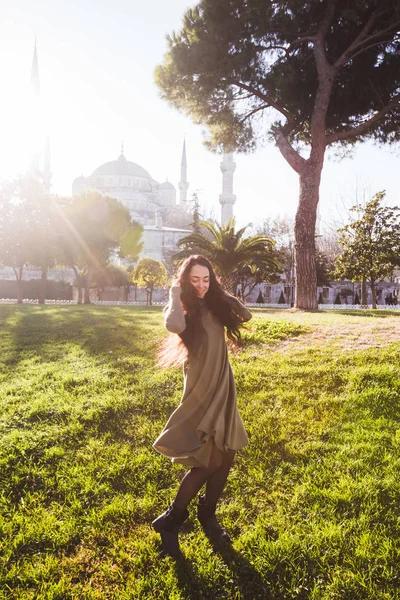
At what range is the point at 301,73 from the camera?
17.2m

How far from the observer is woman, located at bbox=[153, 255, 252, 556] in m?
3.04

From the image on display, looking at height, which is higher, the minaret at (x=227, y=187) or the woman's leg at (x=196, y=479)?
the minaret at (x=227, y=187)

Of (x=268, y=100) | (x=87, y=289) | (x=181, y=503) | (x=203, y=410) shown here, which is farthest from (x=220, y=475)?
(x=87, y=289)

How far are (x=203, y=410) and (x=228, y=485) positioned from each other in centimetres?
153

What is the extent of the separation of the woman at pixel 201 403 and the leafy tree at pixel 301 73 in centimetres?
1305

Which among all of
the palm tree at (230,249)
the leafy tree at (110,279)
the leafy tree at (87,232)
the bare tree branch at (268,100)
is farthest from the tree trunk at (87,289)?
the bare tree branch at (268,100)

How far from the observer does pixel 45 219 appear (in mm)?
29656

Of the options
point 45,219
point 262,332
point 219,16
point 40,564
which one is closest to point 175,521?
point 40,564

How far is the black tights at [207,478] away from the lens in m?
3.05

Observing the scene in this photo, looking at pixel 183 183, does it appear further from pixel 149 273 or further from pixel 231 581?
pixel 231 581

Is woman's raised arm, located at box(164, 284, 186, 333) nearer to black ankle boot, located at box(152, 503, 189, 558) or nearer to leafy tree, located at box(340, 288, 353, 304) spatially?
black ankle boot, located at box(152, 503, 189, 558)

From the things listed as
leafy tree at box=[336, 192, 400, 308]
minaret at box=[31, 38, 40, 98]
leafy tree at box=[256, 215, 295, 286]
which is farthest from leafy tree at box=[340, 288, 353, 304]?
minaret at box=[31, 38, 40, 98]

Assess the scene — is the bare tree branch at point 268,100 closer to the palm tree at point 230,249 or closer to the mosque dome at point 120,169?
the palm tree at point 230,249

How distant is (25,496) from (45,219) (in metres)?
27.8
